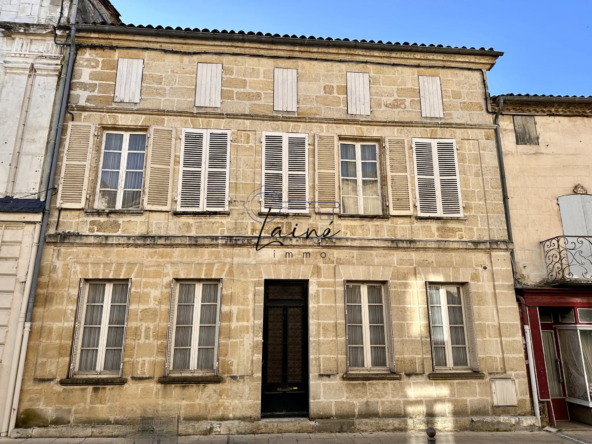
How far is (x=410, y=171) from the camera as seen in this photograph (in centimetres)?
852

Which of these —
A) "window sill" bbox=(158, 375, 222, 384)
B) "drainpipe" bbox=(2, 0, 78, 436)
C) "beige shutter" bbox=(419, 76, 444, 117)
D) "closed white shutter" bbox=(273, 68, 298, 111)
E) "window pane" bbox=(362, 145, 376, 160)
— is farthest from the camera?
"beige shutter" bbox=(419, 76, 444, 117)

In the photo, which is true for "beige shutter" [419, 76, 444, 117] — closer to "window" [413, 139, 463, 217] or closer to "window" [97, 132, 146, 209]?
"window" [413, 139, 463, 217]

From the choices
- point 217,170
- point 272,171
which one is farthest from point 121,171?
point 272,171

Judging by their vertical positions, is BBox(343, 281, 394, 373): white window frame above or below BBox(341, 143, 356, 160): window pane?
below

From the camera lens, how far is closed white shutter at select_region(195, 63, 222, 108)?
27.6ft

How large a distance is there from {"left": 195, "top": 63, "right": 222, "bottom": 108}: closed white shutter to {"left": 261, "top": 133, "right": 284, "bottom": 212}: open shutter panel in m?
1.33

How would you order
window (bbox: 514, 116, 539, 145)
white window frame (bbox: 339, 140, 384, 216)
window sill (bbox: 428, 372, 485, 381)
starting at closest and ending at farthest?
window sill (bbox: 428, 372, 485, 381)
white window frame (bbox: 339, 140, 384, 216)
window (bbox: 514, 116, 539, 145)

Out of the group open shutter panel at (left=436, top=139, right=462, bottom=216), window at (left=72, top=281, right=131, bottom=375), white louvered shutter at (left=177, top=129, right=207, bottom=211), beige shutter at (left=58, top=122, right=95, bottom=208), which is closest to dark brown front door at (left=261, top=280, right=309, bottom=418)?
white louvered shutter at (left=177, top=129, right=207, bottom=211)

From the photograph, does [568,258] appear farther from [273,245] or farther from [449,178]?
[273,245]

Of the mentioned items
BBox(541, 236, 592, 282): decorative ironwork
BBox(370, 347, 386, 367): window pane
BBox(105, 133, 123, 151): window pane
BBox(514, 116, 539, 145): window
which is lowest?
BBox(370, 347, 386, 367): window pane

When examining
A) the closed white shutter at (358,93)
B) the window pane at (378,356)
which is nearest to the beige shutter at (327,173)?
the closed white shutter at (358,93)

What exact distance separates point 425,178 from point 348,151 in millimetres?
1752

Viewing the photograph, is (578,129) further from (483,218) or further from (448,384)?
(448,384)

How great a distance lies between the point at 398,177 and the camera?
27.7 feet
